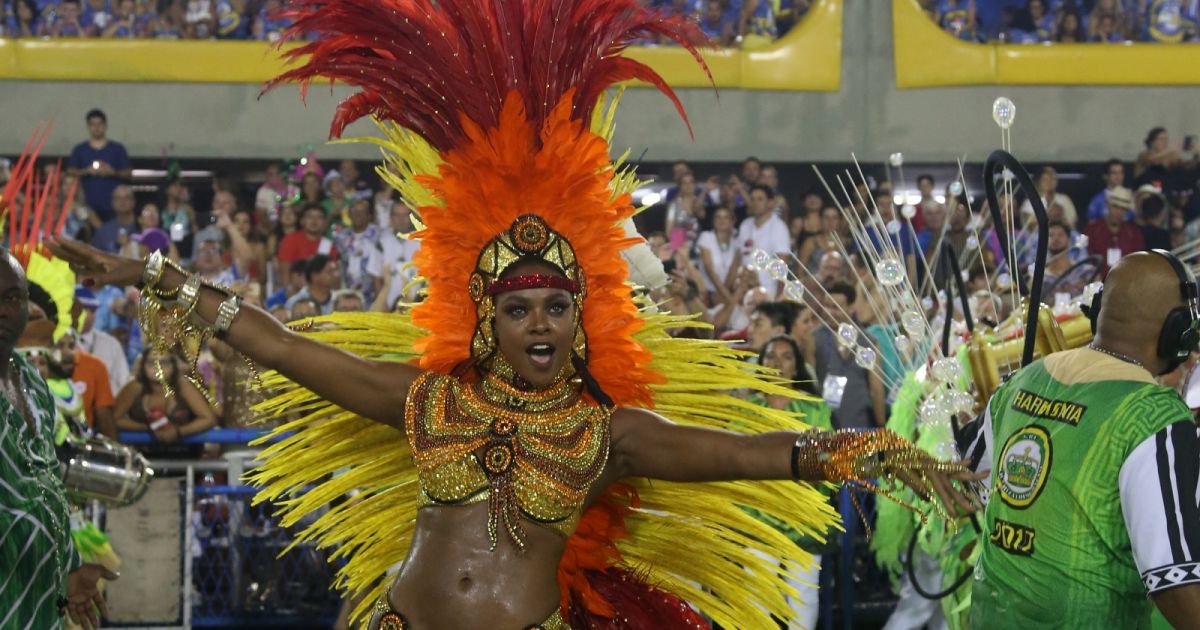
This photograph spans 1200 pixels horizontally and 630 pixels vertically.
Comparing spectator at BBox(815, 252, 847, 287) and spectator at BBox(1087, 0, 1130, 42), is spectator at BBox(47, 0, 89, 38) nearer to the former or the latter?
spectator at BBox(815, 252, 847, 287)

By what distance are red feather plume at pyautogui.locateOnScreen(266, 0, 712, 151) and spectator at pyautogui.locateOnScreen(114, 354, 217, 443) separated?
15.3 ft

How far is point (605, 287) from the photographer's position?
3.84 metres

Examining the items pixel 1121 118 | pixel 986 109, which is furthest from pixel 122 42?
pixel 1121 118

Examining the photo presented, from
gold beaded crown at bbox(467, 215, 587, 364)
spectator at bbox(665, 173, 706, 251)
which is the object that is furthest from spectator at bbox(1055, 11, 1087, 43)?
gold beaded crown at bbox(467, 215, 587, 364)

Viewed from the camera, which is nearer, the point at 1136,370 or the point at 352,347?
the point at 1136,370

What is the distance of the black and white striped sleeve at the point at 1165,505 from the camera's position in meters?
3.20

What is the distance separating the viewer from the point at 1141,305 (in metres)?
3.56

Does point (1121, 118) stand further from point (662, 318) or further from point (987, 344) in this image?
point (662, 318)

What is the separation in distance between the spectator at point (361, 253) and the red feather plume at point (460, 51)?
639 cm

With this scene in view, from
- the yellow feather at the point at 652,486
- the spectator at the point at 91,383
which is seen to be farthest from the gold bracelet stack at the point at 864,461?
the spectator at the point at 91,383

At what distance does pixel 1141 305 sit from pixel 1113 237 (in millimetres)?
7592

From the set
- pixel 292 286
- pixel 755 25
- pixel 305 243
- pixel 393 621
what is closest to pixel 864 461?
pixel 393 621

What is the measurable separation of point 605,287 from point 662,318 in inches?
11.0

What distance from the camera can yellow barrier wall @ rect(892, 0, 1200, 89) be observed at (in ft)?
40.9
